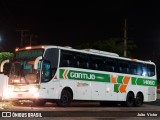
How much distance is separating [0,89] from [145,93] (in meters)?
9.81

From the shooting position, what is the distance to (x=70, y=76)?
23594 mm

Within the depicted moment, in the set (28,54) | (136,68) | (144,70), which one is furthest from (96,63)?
(144,70)

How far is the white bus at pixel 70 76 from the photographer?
869 inches

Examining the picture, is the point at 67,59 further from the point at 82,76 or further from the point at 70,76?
the point at 82,76

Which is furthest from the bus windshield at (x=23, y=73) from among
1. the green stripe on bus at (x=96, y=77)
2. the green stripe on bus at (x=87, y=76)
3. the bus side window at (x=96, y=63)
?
the bus side window at (x=96, y=63)

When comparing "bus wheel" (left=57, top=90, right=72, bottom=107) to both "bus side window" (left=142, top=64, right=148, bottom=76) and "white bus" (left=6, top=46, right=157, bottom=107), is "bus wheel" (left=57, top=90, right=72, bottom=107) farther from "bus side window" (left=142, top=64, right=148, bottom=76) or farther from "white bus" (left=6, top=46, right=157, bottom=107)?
"bus side window" (left=142, top=64, right=148, bottom=76)

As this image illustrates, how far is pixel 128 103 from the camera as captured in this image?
94.5ft

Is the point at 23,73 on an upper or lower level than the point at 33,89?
upper

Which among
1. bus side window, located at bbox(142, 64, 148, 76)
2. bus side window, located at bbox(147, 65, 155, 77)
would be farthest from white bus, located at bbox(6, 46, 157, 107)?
bus side window, located at bbox(147, 65, 155, 77)

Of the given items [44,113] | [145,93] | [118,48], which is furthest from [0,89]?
[118,48]

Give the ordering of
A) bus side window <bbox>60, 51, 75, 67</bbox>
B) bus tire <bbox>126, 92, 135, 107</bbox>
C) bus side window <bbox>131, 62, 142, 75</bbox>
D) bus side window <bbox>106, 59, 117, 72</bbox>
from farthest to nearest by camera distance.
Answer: bus side window <bbox>131, 62, 142, 75</bbox>
bus tire <bbox>126, 92, 135, 107</bbox>
bus side window <bbox>106, 59, 117, 72</bbox>
bus side window <bbox>60, 51, 75, 67</bbox>

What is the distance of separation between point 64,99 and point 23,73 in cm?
261

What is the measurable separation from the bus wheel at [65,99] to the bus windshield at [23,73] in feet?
6.31

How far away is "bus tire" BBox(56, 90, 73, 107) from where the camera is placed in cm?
2303
